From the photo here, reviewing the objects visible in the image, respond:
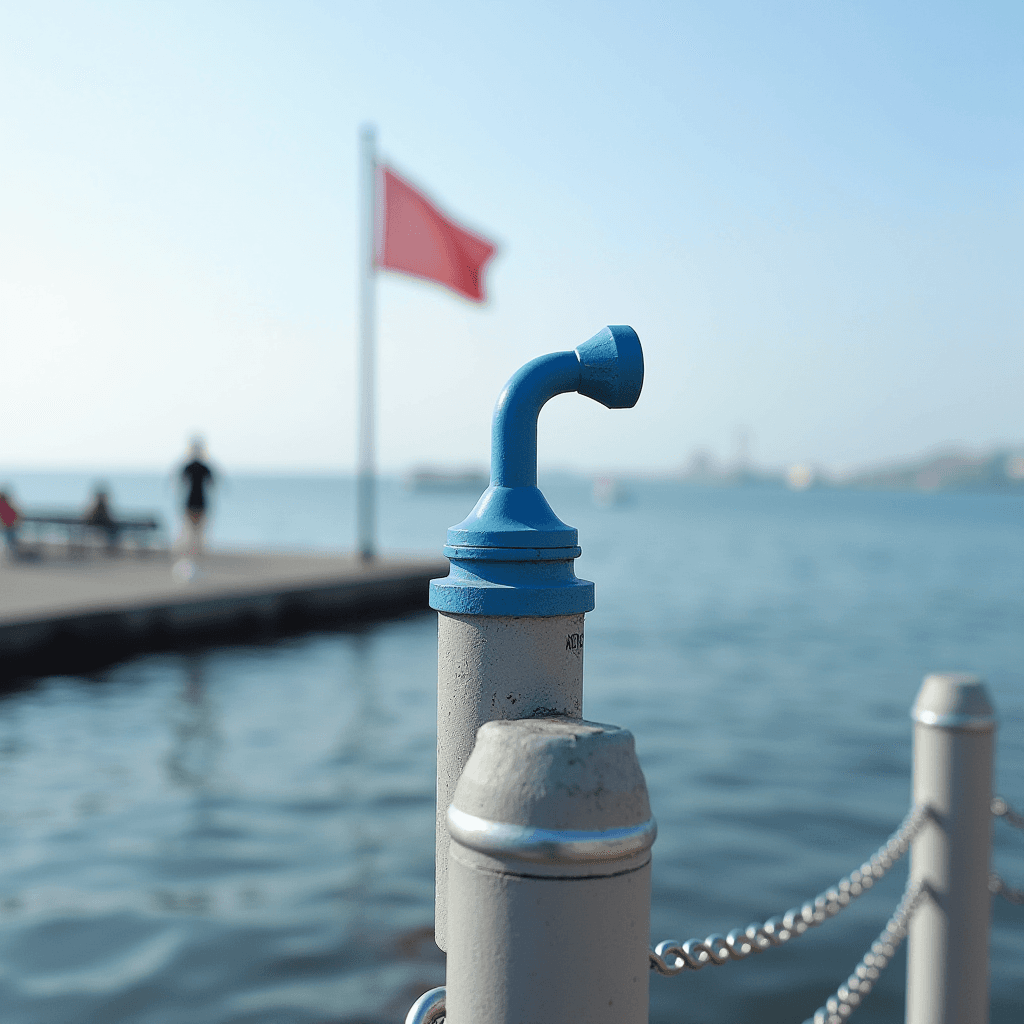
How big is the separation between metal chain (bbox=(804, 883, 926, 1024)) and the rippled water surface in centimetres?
272

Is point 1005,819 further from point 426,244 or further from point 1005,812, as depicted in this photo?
point 426,244

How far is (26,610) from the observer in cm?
1312

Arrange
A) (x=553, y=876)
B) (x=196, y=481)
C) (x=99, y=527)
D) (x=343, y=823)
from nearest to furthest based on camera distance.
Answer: (x=553, y=876) < (x=343, y=823) < (x=196, y=481) < (x=99, y=527)

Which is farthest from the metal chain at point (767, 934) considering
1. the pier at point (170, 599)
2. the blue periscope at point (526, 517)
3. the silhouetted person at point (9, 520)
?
the silhouetted person at point (9, 520)

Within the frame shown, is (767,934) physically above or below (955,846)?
above

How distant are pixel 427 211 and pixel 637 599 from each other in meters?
16.9

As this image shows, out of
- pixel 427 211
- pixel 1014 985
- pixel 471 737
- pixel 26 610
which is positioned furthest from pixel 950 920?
pixel 427 211

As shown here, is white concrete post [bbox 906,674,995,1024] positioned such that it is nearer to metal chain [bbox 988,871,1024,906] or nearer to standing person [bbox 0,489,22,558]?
metal chain [bbox 988,871,1024,906]

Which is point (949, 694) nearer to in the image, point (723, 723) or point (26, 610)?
point (723, 723)

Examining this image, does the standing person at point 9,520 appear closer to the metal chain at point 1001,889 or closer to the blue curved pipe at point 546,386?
the metal chain at point 1001,889

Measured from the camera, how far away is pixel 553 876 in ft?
4.23

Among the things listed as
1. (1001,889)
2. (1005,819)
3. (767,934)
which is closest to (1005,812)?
(1005,819)

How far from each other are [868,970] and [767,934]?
1122mm

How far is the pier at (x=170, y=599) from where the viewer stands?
12.8m
